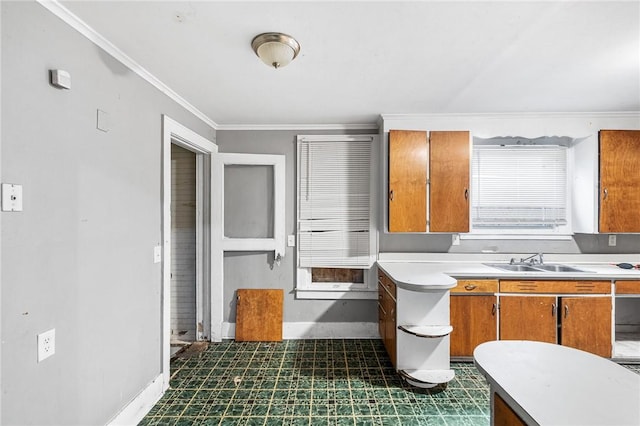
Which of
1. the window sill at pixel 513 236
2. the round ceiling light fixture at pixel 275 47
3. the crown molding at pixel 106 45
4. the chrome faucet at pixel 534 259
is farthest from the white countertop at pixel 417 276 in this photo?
the crown molding at pixel 106 45

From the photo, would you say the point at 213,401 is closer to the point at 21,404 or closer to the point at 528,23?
the point at 21,404

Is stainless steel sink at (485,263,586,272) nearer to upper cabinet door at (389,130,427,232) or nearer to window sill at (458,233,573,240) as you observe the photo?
window sill at (458,233,573,240)

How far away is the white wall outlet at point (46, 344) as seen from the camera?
137cm

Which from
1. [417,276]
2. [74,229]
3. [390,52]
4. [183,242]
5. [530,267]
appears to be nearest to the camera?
[74,229]

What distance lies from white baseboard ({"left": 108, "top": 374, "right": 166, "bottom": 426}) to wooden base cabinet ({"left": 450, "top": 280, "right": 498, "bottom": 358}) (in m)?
2.48

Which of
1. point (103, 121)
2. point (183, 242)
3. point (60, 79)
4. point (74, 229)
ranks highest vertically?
point (60, 79)

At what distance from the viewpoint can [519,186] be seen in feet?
11.0

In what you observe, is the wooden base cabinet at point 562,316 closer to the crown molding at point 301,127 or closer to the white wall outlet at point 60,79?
the crown molding at point 301,127

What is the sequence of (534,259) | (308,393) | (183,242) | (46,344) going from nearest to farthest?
1. (46,344)
2. (308,393)
3. (534,259)
4. (183,242)

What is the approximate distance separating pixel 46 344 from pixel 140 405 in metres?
1.00

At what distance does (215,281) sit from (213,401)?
1330mm

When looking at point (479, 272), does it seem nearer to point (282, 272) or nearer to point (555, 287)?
point (555, 287)

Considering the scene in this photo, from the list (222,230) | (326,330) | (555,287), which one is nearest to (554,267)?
(555,287)

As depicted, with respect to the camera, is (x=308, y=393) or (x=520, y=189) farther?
(x=520, y=189)
